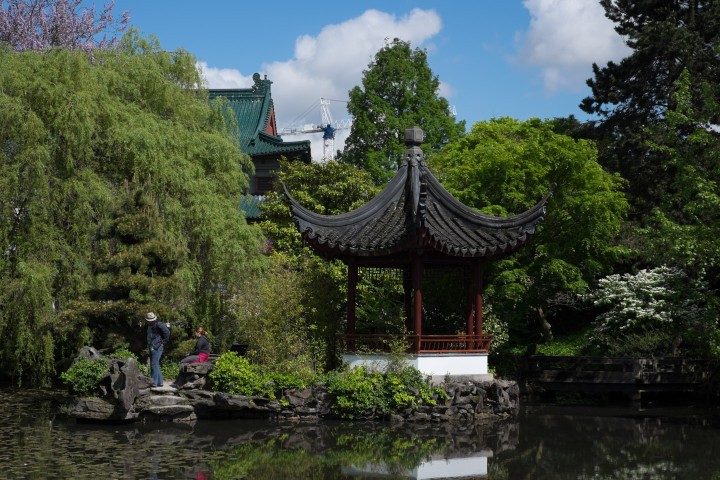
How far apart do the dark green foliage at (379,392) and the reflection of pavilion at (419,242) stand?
388 millimetres

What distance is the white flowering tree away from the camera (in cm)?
1816

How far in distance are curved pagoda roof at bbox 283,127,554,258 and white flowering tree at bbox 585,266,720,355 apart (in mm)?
5982

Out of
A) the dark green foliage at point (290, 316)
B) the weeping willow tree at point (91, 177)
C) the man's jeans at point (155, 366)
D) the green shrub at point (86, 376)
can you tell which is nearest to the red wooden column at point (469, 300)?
the dark green foliage at point (290, 316)

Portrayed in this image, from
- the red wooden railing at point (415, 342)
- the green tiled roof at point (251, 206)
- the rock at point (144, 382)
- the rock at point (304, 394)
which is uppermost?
the green tiled roof at point (251, 206)

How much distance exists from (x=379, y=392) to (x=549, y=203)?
859 centimetres

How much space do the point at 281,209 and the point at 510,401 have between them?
1035 cm

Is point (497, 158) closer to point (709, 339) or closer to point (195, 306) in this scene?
point (709, 339)

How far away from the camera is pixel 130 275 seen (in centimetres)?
1523

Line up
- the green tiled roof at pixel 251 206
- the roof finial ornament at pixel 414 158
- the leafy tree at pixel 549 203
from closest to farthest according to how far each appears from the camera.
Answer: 1. the roof finial ornament at pixel 414 158
2. the leafy tree at pixel 549 203
3. the green tiled roof at pixel 251 206

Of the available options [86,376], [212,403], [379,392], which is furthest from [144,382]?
[379,392]

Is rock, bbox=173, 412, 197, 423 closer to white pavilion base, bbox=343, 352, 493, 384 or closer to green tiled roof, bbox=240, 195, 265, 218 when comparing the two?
white pavilion base, bbox=343, 352, 493, 384

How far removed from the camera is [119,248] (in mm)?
15680

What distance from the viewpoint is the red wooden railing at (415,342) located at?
13502 mm

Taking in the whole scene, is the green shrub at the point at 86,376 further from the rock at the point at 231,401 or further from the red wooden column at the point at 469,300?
the red wooden column at the point at 469,300
